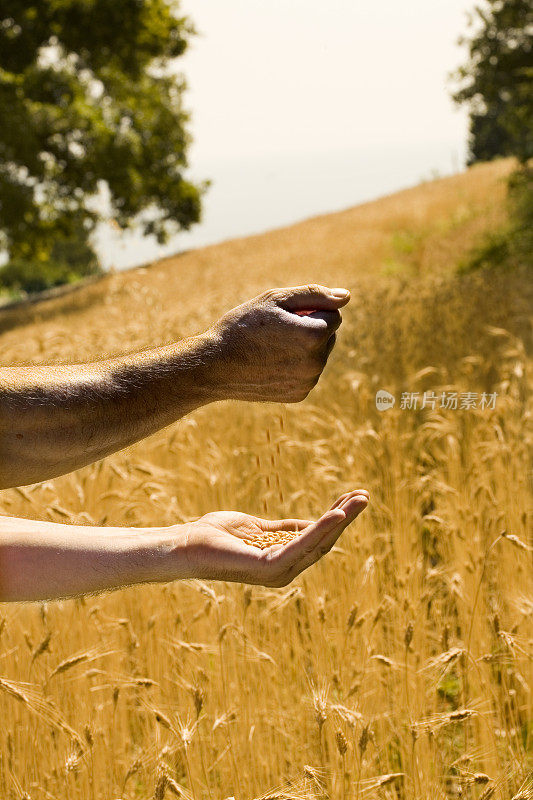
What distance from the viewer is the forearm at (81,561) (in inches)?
58.6

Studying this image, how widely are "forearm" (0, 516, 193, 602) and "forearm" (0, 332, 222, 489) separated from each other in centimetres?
14

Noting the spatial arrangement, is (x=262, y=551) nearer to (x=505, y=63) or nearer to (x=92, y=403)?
(x=92, y=403)

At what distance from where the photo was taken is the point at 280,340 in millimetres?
1476

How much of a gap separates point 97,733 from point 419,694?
32.3 inches

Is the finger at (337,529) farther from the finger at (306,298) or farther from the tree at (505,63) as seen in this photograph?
the tree at (505,63)

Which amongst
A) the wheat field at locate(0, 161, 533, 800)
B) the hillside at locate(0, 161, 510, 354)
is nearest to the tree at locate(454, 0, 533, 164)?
the hillside at locate(0, 161, 510, 354)

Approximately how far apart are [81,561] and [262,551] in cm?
32

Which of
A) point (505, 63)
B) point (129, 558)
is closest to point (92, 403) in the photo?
point (129, 558)

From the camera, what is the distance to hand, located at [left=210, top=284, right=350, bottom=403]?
147 centimetres

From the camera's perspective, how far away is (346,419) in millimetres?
4293

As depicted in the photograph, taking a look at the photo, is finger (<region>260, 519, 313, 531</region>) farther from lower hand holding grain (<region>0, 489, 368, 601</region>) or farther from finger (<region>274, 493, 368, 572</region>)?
finger (<region>274, 493, 368, 572</region>)

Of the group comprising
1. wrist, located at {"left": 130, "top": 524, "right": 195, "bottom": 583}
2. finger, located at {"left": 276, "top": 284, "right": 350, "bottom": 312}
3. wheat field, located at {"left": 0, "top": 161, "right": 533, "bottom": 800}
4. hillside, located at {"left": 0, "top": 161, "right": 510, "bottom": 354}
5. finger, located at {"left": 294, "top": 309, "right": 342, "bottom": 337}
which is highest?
hillside, located at {"left": 0, "top": 161, "right": 510, "bottom": 354}

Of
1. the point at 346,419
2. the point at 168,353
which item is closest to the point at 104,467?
the point at 346,419

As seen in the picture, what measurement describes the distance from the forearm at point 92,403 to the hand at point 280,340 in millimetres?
32
